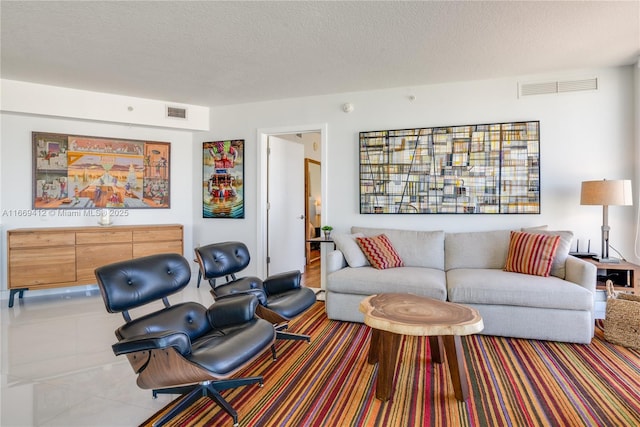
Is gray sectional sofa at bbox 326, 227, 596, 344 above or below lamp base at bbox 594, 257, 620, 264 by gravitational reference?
below

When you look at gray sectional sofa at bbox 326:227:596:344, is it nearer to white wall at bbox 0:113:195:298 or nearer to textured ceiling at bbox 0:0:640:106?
textured ceiling at bbox 0:0:640:106

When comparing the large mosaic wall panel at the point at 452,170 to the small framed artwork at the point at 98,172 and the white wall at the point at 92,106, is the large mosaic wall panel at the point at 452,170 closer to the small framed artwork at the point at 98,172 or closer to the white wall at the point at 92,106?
the white wall at the point at 92,106

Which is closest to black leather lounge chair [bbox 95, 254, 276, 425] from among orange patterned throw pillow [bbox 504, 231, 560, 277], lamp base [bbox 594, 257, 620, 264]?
orange patterned throw pillow [bbox 504, 231, 560, 277]

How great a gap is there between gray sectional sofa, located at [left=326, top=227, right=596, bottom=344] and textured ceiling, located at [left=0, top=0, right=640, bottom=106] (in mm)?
1703

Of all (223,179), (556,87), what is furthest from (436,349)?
(223,179)

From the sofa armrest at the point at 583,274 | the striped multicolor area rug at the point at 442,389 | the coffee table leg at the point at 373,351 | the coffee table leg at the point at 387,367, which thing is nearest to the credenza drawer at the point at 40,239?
the striped multicolor area rug at the point at 442,389

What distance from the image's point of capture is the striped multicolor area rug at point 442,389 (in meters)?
1.80

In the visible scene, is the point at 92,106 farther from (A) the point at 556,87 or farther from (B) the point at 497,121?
(A) the point at 556,87

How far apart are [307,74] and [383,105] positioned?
104 centimetres

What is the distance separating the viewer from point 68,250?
397 centimetres

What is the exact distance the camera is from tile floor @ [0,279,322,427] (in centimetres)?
186

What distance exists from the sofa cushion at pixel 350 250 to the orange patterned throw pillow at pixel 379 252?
52 millimetres

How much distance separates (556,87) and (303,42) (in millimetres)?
2703

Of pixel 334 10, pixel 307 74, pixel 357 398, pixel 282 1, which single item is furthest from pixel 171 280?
pixel 307 74
